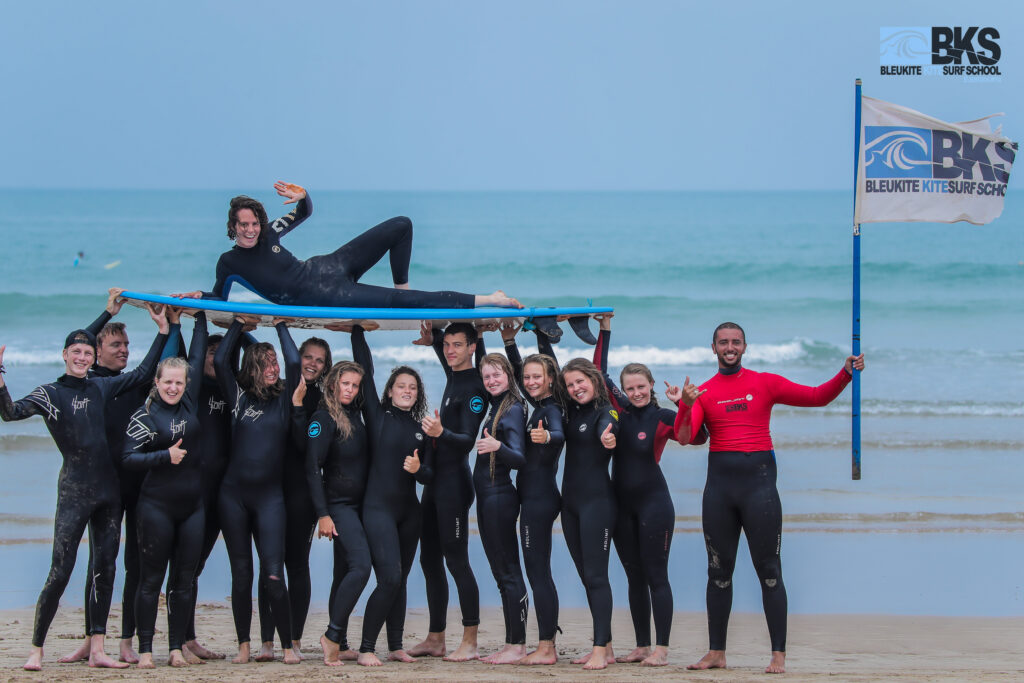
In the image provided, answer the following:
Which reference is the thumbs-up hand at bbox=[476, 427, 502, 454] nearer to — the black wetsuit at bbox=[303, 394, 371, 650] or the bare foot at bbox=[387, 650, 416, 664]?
the black wetsuit at bbox=[303, 394, 371, 650]

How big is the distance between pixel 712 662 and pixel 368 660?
1.93 m

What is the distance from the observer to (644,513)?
6465 millimetres

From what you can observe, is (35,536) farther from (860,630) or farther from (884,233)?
(884,233)

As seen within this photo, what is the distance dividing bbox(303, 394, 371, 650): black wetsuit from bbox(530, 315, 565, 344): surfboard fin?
1262mm

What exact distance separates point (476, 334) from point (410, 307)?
1.72 ft

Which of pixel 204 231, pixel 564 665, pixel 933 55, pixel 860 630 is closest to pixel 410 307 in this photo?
pixel 564 665

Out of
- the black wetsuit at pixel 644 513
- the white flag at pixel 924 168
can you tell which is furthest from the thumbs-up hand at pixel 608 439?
the white flag at pixel 924 168

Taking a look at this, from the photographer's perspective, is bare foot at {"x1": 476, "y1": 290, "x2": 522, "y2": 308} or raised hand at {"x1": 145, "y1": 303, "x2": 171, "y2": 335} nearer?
raised hand at {"x1": 145, "y1": 303, "x2": 171, "y2": 335}

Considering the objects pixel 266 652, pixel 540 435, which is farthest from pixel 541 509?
pixel 266 652

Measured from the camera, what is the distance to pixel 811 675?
6.07 metres

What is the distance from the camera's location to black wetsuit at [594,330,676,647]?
643 cm

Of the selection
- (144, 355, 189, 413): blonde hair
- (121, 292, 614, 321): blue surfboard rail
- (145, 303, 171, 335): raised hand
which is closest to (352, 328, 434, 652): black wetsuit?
(121, 292, 614, 321): blue surfboard rail

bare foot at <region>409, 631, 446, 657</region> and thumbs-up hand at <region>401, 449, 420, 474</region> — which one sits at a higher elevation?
thumbs-up hand at <region>401, 449, 420, 474</region>

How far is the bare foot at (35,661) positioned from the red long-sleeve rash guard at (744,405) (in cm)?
372
